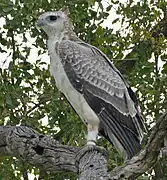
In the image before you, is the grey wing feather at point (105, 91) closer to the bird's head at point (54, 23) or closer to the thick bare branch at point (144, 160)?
the bird's head at point (54, 23)

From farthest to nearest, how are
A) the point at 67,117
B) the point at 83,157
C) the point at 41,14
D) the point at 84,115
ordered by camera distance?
the point at 67,117, the point at 41,14, the point at 84,115, the point at 83,157

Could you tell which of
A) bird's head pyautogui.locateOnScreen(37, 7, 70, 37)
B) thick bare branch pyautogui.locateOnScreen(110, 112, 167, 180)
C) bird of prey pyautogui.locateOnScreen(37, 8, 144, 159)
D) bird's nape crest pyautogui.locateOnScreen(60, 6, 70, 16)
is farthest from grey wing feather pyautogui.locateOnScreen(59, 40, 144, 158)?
thick bare branch pyautogui.locateOnScreen(110, 112, 167, 180)

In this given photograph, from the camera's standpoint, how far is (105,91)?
17.4 ft

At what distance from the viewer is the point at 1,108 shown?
5715mm

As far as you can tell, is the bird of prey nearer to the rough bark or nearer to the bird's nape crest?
the bird's nape crest

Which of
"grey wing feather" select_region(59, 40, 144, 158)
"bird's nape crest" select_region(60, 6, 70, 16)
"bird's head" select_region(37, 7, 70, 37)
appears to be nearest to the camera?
"grey wing feather" select_region(59, 40, 144, 158)

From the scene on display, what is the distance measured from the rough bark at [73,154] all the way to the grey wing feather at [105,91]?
453mm

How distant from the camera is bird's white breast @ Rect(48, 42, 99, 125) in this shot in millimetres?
5031

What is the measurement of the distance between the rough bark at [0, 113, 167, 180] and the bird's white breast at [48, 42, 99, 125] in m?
0.49

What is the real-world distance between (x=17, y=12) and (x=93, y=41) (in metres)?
0.89

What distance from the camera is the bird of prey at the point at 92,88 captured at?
16.3 feet

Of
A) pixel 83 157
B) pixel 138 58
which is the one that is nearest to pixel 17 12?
pixel 138 58

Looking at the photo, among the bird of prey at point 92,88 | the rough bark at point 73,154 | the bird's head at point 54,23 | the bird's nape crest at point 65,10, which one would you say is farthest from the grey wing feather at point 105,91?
the rough bark at point 73,154

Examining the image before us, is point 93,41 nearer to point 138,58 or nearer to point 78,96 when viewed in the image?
point 138,58
